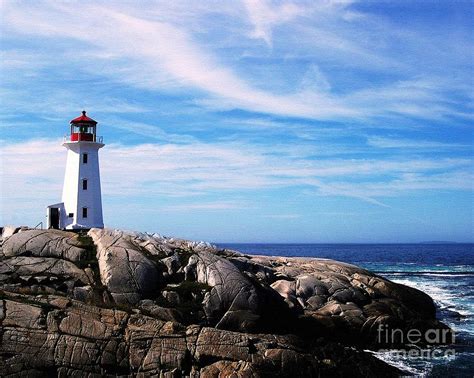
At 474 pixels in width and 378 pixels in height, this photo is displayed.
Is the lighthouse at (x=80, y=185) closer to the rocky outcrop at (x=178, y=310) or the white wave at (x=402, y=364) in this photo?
the rocky outcrop at (x=178, y=310)

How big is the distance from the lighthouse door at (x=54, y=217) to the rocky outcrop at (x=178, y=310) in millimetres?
7574

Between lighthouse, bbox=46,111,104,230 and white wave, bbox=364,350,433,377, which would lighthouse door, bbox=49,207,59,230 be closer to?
lighthouse, bbox=46,111,104,230

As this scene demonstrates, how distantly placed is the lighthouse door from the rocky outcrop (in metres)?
7.57

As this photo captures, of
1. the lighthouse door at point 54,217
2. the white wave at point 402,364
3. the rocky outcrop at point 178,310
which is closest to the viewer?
the rocky outcrop at point 178,310

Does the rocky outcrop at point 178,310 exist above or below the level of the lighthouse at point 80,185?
below

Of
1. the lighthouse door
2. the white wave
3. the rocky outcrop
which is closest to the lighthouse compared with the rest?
the lighthouse door

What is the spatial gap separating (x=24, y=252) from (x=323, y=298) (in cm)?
1588

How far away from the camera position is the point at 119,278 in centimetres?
2747

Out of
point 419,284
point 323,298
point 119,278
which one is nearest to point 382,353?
point 323,298

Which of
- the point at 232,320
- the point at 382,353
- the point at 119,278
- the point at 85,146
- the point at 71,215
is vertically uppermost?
the point at 85,146

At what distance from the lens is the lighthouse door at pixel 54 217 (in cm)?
4009

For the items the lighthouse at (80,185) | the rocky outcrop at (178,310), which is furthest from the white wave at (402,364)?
the lighthouse at (80,185)

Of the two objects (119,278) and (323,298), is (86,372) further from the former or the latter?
(323,298)

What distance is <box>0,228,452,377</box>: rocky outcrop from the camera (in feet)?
68.6
